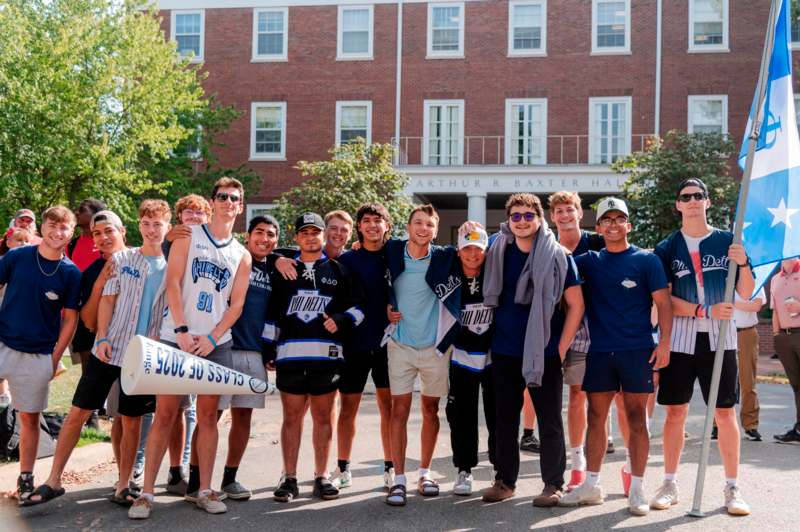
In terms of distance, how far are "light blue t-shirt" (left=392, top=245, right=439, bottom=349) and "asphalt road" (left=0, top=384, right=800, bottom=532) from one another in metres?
1.22

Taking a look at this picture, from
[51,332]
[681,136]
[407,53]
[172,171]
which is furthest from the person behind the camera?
[407,53]

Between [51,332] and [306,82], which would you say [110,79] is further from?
[51,332]

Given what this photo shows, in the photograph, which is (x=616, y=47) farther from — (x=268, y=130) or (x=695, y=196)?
(x=695, y=196)

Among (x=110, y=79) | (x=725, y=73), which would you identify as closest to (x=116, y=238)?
(x=110, y=79)

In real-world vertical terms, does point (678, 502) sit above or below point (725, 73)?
below

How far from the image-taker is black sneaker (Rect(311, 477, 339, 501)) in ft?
19.3

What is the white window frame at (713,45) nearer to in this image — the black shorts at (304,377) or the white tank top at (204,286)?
the black shorts at (304,377)

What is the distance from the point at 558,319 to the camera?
5828 millimetres

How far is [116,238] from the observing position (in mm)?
6141

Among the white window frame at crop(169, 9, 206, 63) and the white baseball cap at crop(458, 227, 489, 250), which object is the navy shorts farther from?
the white window frame at crop(169, 9, 206, 63)

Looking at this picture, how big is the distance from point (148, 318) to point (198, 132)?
804 inches

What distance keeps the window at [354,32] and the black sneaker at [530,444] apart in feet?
68.7

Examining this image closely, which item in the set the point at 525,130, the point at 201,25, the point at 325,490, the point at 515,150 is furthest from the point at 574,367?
the point at 201,25

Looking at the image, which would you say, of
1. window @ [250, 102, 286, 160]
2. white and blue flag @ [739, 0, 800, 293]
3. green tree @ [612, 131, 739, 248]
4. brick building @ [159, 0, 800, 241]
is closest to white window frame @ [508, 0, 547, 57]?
brick building @ [159, 0, 800, 241]
